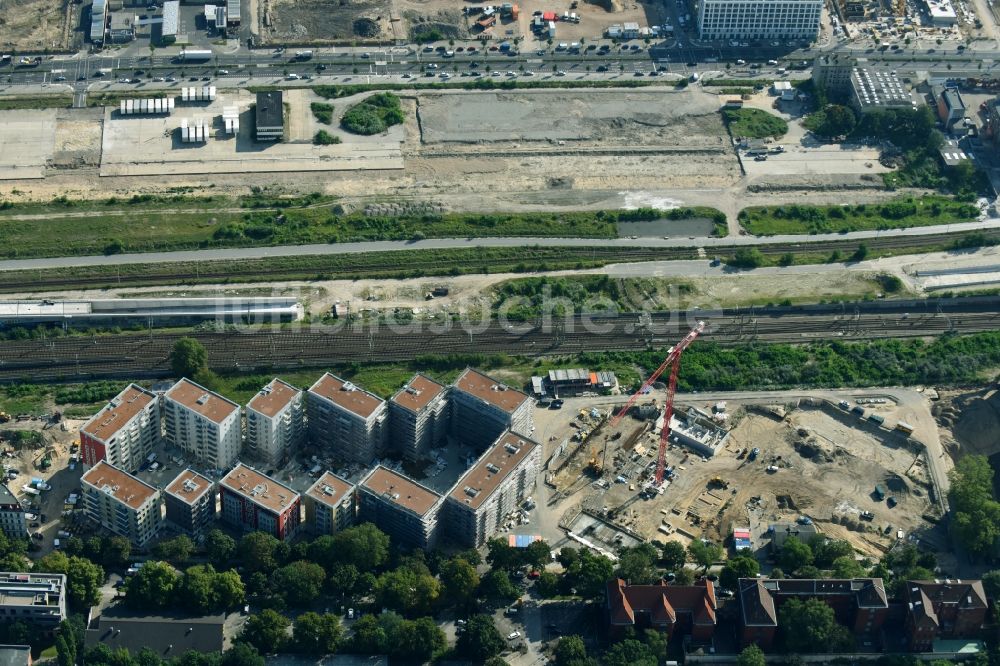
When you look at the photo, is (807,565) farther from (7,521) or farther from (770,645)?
(7,521)

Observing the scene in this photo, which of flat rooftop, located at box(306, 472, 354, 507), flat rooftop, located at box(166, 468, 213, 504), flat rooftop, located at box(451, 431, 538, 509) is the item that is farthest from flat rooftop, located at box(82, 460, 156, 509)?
flat rooftop, located at box(451, 431, 538, 509)

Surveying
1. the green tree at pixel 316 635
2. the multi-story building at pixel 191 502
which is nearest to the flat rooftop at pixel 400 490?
the green tree at pixel 316 635

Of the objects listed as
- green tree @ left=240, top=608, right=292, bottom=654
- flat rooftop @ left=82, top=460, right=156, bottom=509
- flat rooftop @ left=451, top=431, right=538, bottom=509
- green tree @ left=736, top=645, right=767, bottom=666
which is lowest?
green tree @ left=240, top=608, right=292, bottom=654

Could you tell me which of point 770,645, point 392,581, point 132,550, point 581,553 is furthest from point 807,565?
point 132,550

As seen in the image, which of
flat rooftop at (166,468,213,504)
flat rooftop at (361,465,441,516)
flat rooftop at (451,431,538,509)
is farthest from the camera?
flat rooftop at (166,468,213,504)

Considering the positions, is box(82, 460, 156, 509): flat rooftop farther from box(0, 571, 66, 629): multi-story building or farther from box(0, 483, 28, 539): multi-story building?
box(0, 571, 66, 629): multi-story building

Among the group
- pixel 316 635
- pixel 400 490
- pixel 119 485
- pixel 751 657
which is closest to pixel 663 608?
pixel 751 657
